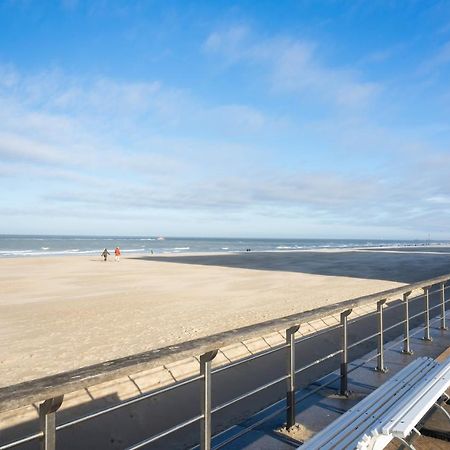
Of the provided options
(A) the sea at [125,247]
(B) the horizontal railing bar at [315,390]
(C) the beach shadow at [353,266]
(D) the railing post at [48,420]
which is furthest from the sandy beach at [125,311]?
(A) the sea at [125,247]

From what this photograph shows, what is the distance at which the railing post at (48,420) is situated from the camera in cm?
158

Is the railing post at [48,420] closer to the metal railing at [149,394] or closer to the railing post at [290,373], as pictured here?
the metal railing at [149,394]

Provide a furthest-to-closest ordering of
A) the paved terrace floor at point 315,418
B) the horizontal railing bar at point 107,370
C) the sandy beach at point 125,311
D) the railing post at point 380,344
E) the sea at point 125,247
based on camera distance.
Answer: the sea at point 125,247 → the sandy beach at point 125,311 → the railing post at point 380,344 → the paved terrace floor at point 315,418 → the horizontal railing bar at point 107,370

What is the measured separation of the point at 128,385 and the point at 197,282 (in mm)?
12121

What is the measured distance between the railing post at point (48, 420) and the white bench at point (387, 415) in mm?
1497

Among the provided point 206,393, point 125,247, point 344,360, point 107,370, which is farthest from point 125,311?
point 125,247

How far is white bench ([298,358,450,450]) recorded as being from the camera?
7.97ft

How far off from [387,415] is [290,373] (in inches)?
29.1

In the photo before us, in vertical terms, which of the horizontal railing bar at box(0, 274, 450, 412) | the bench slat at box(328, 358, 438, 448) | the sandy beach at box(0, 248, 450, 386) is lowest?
the sandy beach at box(0, 248, 450, 386)

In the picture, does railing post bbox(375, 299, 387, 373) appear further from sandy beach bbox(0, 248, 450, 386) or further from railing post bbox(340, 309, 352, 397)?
sandy beach bbox(0, 248, 450, 386)

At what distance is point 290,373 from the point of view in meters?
3.18

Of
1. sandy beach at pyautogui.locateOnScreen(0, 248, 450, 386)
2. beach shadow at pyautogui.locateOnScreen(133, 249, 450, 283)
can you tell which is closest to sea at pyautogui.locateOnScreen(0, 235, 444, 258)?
beach shadow at pyautogui.locateOnScreen(133, 249, 450, 283)

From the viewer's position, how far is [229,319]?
965 cm

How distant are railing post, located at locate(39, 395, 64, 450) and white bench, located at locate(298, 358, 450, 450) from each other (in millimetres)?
1497
